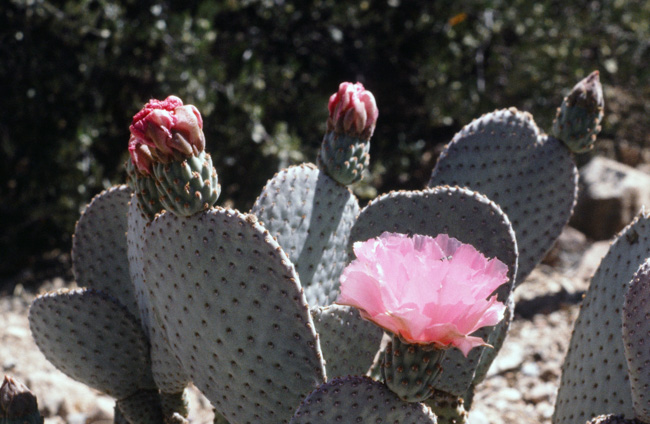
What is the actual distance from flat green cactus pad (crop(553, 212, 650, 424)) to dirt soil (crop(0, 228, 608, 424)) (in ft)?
2.73

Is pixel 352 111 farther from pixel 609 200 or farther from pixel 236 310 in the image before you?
pixel 609 200

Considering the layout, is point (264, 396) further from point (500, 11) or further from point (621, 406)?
point (500, 11)

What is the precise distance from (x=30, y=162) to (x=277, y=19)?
4.80 ft

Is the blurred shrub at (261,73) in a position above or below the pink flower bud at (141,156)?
above

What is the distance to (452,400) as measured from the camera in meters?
1.39

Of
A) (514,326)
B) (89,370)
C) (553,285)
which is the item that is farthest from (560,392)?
(553,285)

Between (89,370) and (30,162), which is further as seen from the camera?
(30,162)

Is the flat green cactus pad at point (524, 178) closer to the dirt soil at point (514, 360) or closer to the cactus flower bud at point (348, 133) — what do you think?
the cactus flower bud at point (348, 133)

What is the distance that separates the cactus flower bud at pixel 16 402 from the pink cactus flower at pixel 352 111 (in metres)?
0.83

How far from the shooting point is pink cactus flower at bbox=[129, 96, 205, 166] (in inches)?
41.0

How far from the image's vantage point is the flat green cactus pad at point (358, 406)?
3.24ft

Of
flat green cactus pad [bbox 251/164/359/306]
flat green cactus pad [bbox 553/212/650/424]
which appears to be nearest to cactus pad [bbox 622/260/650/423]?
flat green cactus pad [bbox 553/212/650/424]

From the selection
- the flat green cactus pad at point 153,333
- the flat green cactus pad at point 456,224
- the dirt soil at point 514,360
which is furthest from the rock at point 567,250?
the flat green cactus pad at point 153,333

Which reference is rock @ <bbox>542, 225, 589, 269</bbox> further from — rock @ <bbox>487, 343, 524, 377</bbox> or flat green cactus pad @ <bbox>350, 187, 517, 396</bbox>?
flat green cactus pad @ <bbox>350, 187, 517, 396</bbox>
